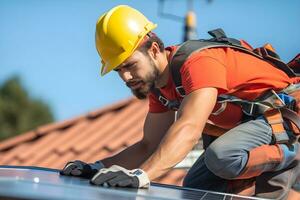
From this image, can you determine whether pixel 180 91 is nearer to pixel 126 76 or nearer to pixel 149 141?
pixel 126 76

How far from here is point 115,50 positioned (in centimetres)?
386

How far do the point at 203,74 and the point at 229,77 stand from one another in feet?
0.98

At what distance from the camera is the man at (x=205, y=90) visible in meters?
3.56

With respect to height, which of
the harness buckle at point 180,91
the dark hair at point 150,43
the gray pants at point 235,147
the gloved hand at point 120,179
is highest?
the dark hair at point 150,43

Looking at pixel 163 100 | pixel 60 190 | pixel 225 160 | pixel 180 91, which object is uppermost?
pixel 60 190

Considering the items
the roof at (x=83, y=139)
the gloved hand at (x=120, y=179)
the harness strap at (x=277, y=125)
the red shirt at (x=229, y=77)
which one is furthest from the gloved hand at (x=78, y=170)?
the roof at (x=83, y=139)

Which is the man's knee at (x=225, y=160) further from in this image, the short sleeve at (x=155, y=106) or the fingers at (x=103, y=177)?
the fingers at (x=103, y=177)

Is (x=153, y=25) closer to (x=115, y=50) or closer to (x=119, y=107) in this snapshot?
(x=115, y=50)

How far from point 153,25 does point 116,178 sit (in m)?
1.13

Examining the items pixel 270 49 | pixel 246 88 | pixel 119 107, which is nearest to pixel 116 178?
pixel 246 88

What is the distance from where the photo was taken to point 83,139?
9.59 metres

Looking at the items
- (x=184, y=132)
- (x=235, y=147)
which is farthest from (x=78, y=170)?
(x=235, y=147)

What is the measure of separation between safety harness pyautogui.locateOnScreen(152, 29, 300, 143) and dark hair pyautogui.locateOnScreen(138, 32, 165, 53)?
15cm

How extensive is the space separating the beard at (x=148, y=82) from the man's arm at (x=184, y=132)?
338 millimetres
